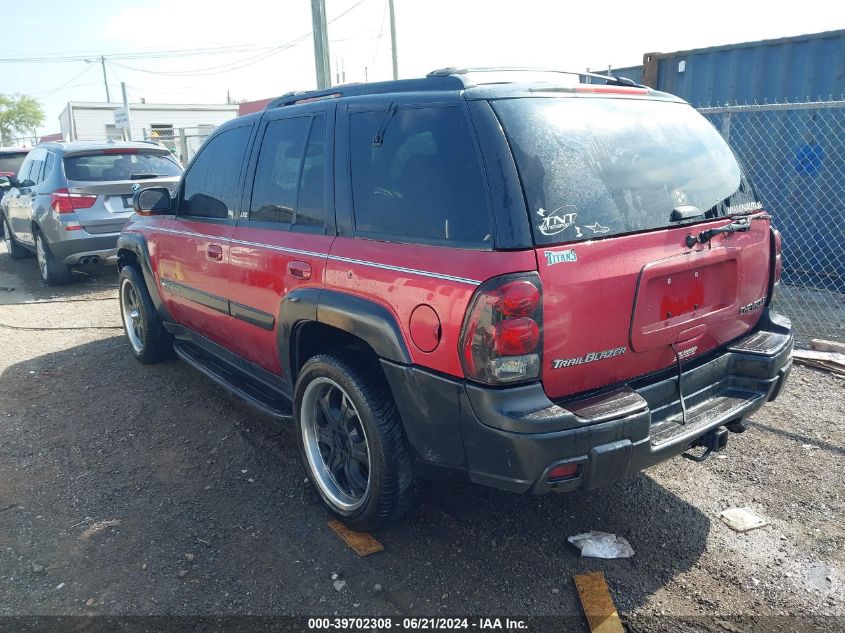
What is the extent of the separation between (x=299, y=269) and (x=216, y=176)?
1424mm

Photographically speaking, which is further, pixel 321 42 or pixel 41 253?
pixel 321 42

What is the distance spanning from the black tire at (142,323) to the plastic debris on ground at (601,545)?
3.80 meters

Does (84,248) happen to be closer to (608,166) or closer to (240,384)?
(240,384)

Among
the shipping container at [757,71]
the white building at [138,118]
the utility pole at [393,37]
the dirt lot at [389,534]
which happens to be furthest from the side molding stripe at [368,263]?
the white building at [138,118]

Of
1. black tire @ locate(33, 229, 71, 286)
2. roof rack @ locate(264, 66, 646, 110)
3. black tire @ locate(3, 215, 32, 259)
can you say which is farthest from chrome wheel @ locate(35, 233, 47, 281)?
roof rack @ locate(264, 66, 646, 110)

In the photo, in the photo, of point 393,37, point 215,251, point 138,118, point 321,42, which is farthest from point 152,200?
point 138,118

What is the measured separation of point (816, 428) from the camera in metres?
4.07

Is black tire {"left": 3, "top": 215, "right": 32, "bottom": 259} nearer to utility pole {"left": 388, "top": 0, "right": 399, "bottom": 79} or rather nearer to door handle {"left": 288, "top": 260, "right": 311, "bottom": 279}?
door handle {"left": 288, "top": 260, "right": 311, "bottom": 279}

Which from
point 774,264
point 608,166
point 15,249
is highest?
point 608,166

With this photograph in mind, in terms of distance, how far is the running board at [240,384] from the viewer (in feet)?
11.9

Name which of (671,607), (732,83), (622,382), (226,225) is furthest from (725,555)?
(732,83)

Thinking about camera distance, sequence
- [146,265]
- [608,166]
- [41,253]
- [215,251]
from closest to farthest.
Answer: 1. [608,166]
2. [215,251]
3. [146,265]
4. [41,253]

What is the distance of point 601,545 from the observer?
9.72 feet

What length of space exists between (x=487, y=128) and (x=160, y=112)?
4019 cm
